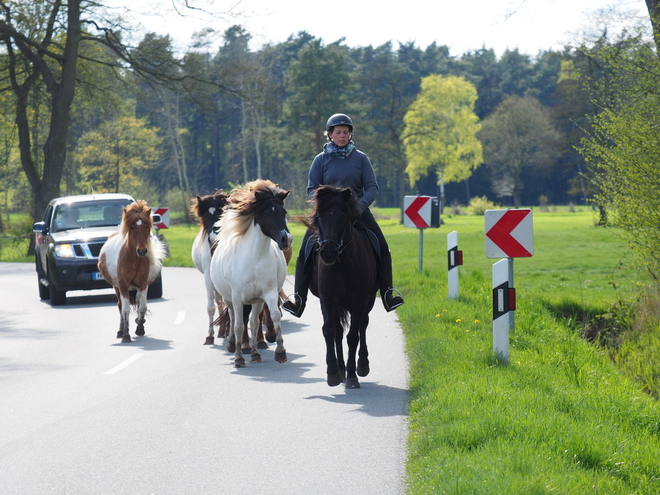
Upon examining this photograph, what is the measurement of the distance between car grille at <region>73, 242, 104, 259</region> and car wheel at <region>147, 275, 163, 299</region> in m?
1.28

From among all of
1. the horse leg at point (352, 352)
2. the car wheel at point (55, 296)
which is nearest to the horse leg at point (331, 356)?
the horse leg at point (352, 352)

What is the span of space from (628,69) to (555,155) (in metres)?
62.2

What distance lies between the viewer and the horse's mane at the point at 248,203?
9688 millimetres

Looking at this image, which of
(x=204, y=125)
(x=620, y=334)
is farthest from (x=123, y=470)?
(x=204, y=125)

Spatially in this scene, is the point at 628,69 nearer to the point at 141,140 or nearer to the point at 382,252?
the point at 382,252

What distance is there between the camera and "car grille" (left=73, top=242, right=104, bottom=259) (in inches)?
672

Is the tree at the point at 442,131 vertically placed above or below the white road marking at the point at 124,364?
above

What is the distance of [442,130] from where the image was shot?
7975 cm

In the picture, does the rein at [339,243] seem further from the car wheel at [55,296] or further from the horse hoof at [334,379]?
the car wheel at [55,296]

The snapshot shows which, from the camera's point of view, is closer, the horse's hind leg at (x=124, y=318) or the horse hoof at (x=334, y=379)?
the horse hoof at (x=334, y=379)

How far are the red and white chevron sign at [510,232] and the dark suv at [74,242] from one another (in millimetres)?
8435

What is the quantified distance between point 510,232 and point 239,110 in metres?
82.1

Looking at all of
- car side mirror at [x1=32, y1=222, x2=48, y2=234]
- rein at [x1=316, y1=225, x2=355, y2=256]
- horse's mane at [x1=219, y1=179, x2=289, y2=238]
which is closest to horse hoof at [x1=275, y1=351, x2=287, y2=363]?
horse's mane at [x1=219, y1=179, x2=289, y2=238]

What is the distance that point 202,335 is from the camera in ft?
41.2
